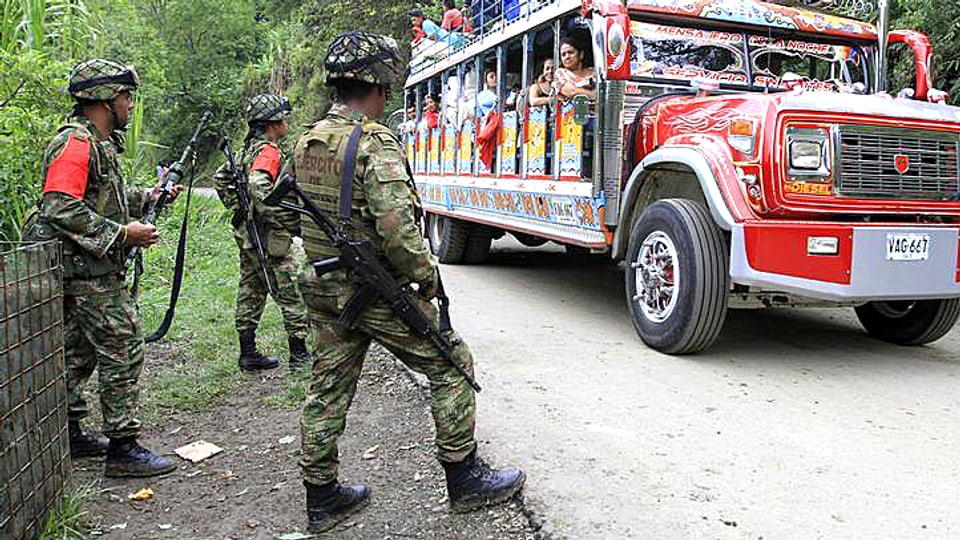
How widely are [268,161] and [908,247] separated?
364 cm

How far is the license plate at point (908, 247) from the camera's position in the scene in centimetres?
442

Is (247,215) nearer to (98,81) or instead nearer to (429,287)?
(98,81)

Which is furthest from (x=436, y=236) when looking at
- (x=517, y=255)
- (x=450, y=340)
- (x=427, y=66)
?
(x=450, y=340)

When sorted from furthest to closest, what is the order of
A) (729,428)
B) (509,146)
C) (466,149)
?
(466,149) → (509,146) → (729,428)

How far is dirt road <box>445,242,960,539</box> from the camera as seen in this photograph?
9.50 ft

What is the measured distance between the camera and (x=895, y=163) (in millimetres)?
4680

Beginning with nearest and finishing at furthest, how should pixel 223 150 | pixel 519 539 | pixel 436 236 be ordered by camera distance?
pixel 519 539, pixel 223 150, pixel 436 236

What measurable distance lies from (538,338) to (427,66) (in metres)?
5.90

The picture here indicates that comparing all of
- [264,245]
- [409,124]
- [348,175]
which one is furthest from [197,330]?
[409,124]

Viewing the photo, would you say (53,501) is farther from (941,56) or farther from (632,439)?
(941,56)

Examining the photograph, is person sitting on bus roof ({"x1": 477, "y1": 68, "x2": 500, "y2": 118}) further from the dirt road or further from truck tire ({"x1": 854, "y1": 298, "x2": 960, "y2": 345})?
truck tire ({"x1": 854, "y1": 298, "x2": 960, "y2": 345})

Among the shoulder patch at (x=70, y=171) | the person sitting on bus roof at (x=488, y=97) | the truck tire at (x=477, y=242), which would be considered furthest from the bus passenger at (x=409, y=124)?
the shoulder patch at (x=70, y=171)

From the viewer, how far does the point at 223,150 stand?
15.5ft

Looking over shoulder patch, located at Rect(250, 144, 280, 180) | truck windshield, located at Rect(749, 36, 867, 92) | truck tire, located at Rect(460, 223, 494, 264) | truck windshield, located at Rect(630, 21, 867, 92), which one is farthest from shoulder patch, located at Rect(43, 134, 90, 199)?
truck tire, located at Rect(460, 223, 494, 264)
